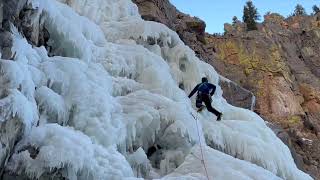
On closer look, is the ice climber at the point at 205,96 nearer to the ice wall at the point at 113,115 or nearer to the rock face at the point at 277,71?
the ice wall at the point at 113,115

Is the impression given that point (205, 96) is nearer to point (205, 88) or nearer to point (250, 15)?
point (205, 88)

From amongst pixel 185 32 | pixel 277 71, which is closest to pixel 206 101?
pixel 185 32

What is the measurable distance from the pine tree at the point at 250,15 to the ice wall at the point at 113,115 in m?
22.0

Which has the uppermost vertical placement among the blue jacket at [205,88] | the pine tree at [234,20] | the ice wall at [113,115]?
the pine tree at [234,20]

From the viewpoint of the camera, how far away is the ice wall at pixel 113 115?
6.96 meters

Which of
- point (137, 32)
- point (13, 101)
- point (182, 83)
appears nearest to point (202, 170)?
point (13, 101)

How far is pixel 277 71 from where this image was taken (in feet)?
90.7

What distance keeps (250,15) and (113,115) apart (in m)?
31.2

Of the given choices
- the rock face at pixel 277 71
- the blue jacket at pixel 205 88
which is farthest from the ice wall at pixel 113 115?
the rock face at pixel 277 71

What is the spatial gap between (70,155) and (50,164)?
0.91 ft

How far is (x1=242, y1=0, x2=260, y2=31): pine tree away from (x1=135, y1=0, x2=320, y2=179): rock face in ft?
4.34

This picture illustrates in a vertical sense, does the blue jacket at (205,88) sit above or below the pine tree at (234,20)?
below

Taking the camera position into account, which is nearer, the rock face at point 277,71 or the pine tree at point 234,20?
the rock face at point 277,71

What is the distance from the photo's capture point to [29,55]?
340 inches
